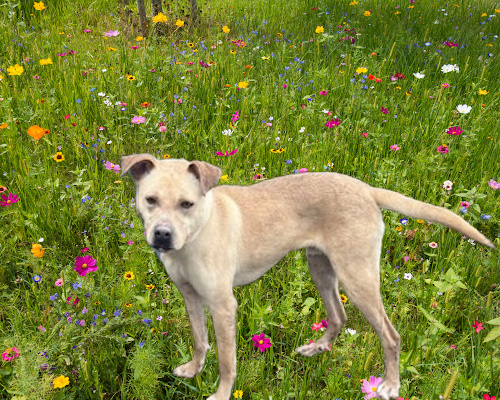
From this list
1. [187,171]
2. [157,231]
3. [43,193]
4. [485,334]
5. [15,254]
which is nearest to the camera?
[157,231]

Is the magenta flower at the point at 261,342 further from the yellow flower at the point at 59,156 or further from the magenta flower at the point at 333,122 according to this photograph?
the magenta flower at the point at 333,122

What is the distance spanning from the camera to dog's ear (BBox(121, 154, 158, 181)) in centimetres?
233

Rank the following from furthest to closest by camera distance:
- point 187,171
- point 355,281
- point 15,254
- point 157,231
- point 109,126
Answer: point 109,126 → point 15,254 → point 355,281 → point 187,171 → point 157,231

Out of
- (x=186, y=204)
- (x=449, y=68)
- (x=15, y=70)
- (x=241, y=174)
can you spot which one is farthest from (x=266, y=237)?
(x=449, y=68)

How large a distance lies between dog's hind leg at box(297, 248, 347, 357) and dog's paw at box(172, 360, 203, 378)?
879 mm

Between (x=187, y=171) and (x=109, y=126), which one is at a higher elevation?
(x=187, y=171)

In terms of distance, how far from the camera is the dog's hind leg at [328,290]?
307 centimetres

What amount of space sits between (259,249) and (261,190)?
394 millimetres

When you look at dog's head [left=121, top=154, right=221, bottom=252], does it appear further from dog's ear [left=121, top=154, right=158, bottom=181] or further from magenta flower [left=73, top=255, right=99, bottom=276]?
magenta flower [left=73, top=255, right=99, bottom=276]

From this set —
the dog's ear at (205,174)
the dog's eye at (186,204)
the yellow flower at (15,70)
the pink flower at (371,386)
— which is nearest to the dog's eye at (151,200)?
the dog's eye at (186,204)

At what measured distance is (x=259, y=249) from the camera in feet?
9.06

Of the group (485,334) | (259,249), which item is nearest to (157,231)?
(259,249)

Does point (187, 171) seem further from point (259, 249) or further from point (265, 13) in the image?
point (265, 13)

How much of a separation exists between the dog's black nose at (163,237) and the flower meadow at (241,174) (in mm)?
859
